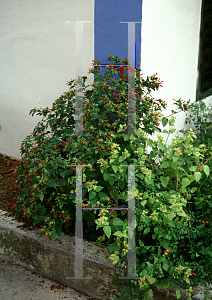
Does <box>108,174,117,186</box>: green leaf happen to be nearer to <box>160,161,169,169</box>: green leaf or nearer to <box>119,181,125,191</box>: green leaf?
<box>119,181,125,191</box>: green leaf

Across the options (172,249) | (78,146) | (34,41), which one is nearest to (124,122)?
(78,146)

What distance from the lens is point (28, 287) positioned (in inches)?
95.1

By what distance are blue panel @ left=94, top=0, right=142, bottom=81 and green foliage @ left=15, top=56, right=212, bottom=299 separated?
16cm

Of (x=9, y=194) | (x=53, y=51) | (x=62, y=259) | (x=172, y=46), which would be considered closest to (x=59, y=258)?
A: (x=62, y=259)

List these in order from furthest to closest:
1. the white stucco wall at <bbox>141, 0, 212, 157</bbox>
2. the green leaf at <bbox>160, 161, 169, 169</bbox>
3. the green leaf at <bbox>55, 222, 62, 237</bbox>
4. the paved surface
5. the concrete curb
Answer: the white stucco wall at <bbox>141, 0, 212, 157</bbox> → the green leaf at <bbox>55, 222, 62, 237</bbox> → the paved surface → the concrete curb → the green leaf at <bbox>160, 161, 169, 169</bbox>

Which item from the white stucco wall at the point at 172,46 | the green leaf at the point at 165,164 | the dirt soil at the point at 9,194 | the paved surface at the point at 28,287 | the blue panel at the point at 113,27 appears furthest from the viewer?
the white stucco wall at the point at 172,46

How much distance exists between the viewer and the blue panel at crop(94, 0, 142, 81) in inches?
112

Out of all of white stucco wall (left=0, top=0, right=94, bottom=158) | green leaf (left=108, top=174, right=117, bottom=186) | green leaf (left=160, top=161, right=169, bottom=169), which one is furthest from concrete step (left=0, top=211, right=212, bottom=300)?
white stucco wall (left=0, top=0, right=94, bottom=158)

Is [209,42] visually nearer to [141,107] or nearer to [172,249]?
[141,107]

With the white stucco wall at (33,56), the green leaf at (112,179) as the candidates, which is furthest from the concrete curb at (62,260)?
the white stucco wall at (33,56)

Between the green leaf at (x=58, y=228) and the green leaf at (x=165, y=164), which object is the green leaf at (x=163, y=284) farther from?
the green leaf at (x=58, y=228)

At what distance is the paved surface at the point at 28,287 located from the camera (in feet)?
7.61

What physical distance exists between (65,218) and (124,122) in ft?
3.10

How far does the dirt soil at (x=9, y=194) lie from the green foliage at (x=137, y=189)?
140mm
